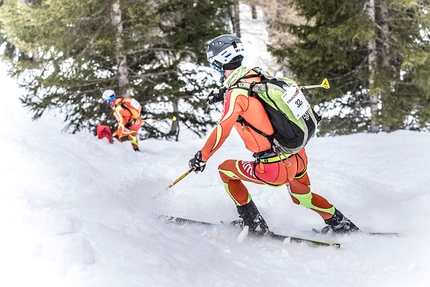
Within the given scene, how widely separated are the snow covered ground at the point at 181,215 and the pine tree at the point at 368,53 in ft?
6.08

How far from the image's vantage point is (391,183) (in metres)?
6.97

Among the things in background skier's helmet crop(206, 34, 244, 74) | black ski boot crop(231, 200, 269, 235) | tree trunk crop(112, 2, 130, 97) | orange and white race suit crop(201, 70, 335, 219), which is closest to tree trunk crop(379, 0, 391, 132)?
Result: orange and white race suit crop(201, 70, 335, 219)

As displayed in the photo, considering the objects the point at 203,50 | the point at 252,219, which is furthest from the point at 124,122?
the point at 252,219

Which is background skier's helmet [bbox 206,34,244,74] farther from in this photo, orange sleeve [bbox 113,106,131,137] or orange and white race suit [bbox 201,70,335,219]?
orange sleeve [bbox 113,106,131,137]

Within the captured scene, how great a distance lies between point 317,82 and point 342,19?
178 centimetres

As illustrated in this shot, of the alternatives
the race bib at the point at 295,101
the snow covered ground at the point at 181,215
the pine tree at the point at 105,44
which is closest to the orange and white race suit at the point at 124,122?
the snow covered ground at the point at 181,215

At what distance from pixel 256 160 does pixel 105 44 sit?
312 inches

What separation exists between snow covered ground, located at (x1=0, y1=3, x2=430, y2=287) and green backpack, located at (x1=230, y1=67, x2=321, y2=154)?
124 centimetres

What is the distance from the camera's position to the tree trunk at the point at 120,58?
1177 cm

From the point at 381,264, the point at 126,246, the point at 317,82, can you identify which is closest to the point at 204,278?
the point at 126,246

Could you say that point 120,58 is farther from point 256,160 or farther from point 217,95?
point 256,160

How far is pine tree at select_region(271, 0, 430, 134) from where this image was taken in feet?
32.0

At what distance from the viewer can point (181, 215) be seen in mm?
5801

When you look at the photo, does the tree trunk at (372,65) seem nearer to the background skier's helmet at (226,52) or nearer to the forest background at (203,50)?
the forest background at (203,50)
